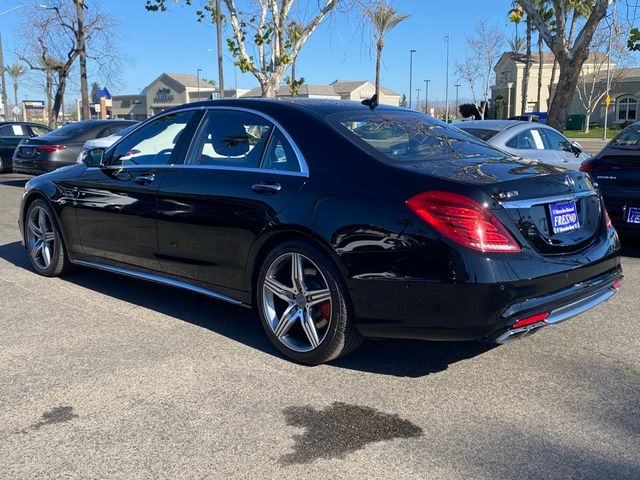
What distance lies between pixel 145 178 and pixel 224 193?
0.94 m

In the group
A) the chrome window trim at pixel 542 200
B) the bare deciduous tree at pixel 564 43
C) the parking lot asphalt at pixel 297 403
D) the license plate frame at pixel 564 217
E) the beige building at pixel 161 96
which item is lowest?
the parking lot asphalt at pixel 297 403

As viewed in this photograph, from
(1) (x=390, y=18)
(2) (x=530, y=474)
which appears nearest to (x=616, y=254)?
(2) (x=530, y=474)

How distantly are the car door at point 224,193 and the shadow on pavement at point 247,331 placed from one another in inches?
17.4

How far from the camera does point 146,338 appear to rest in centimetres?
450

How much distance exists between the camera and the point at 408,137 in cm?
429

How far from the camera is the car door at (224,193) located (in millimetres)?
4086

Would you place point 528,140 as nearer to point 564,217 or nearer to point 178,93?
point 564,217

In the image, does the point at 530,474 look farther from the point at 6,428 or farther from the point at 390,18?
the point at 390,18

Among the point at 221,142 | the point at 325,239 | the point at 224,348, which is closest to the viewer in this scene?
the point at 325,239

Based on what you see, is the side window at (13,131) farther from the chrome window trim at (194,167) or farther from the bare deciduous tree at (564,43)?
the chrome window trim at (194,167)

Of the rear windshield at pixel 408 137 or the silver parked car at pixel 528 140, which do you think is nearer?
the rear windshield at pixel 408 137

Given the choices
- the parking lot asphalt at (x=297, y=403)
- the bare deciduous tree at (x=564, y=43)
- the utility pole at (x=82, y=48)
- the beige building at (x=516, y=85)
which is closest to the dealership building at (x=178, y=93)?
the beige building at (x=516, y=85)

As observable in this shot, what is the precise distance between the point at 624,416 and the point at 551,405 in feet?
1.16

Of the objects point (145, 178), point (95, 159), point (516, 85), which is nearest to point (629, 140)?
point (145, 178)
